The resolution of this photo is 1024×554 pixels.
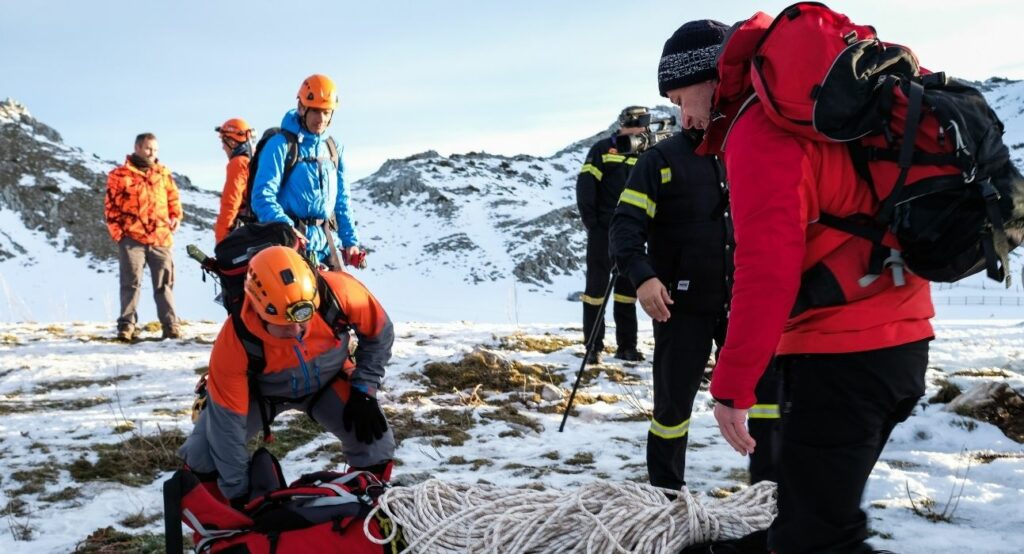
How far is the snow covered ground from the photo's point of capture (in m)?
3.31

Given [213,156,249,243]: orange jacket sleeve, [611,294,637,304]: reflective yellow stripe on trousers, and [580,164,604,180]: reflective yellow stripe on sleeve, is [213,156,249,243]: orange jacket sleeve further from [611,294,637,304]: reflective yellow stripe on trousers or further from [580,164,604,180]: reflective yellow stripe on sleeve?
[611,294,637,304]: reflective yellow stripe on trousers

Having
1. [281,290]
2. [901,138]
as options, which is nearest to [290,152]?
[281,290]

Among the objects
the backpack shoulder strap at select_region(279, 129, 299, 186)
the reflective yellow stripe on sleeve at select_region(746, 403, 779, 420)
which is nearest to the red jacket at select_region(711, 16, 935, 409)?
the reflective yellow stripe on sleeve at select_region(746, 403, 779, 420)

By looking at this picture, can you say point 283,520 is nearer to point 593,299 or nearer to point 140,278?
point 593,299

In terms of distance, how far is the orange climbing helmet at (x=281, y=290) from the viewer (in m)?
3.24

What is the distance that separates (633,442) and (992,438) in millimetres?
2267

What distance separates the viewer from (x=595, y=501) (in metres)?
2.44

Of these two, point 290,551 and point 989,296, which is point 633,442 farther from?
point 989,296

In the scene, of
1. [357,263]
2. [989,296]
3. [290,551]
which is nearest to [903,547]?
[290,551]

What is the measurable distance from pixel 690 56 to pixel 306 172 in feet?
11.3

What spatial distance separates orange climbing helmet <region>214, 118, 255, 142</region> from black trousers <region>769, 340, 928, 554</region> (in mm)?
6653

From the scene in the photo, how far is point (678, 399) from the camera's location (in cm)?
340

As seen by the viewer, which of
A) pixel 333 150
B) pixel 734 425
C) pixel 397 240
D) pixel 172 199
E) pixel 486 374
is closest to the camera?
pixel 734 425

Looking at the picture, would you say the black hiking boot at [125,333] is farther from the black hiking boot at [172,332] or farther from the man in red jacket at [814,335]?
the man in red jacket at [814,335]
